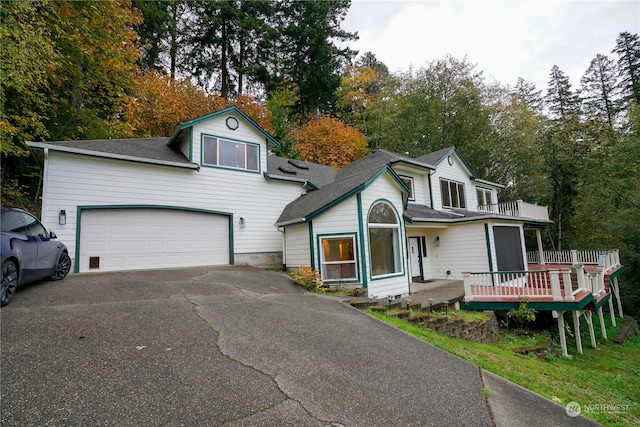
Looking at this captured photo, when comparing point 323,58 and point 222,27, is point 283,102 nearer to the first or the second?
point 323,58

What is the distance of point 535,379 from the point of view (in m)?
5.08

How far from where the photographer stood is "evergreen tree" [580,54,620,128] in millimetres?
29795

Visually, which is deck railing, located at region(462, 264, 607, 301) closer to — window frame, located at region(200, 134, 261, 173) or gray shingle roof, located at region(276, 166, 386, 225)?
gray shingle roof, located at region(276, 166, 386, 225)

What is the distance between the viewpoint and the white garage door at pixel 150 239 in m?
9.21

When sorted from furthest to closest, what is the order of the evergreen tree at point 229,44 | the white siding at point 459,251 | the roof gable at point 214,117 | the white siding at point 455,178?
the evergreen tree at point 229,44
the white siding at point 455,178
the white siding at point 459,251
the roof gable at point 214,117

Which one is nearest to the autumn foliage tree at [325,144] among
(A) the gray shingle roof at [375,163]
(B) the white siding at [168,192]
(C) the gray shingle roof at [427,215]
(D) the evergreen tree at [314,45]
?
(D) the evergreen tree at [314,45]

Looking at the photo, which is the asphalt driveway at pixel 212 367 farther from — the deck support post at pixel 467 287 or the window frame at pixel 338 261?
the deck support post at pixel 467 287

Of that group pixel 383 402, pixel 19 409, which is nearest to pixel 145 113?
pixel 19 409

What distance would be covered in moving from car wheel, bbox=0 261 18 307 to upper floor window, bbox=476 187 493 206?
69.6ft

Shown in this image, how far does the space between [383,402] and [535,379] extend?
378cm

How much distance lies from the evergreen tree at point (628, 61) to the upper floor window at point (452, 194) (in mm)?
24966

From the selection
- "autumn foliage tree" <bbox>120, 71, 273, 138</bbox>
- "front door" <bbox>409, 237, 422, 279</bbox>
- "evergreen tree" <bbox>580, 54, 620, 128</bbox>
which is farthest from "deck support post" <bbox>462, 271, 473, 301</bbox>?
"evergreen tree" <bbox>580, 54, 620, 128</bbox>

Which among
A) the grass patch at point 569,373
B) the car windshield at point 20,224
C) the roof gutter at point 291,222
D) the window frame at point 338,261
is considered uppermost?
the roof gutter at point 291,222

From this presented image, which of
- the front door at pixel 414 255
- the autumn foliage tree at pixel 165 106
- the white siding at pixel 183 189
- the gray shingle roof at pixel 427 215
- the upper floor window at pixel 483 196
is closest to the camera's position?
the white siding at pixel 183 189
